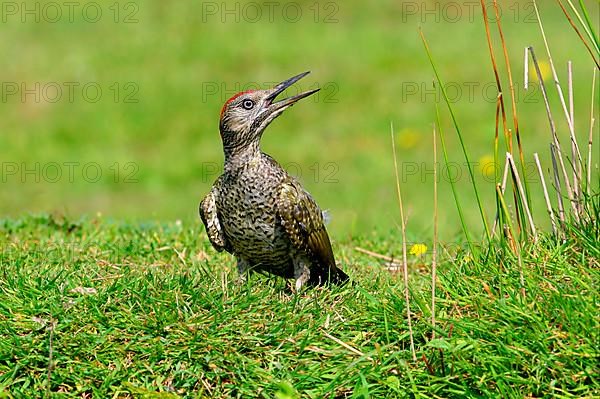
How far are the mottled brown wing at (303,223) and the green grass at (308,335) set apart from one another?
0.53 meters

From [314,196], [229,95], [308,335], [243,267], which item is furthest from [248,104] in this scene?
[229,95]

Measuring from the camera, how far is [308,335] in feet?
14.9

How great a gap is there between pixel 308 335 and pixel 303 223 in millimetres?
1159

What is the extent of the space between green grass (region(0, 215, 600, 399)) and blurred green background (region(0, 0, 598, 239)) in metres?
4.85

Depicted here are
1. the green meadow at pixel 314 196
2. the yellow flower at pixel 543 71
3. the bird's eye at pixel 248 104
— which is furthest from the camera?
the yellow flower at pixel 543 71

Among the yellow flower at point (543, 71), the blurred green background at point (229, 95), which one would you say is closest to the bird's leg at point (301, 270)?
the blurred green background at point (229, 95)

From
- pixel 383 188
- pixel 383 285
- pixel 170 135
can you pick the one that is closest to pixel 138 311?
pixel 383 285

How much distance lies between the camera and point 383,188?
37.5 feet

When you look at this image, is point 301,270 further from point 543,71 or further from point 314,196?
point 543,71

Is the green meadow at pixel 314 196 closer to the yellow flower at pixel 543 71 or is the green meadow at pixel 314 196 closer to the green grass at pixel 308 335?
the green grass at pixel 308 335

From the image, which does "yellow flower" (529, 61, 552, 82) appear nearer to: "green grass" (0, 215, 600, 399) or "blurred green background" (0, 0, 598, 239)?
"blurred green background" (0, 0, 598, 239)

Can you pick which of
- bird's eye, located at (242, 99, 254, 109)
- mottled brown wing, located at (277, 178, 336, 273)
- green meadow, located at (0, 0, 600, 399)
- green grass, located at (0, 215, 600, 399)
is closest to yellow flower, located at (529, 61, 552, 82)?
green meadow, located at (0, 0, 600, 399)

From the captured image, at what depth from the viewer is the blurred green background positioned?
11.7 metres

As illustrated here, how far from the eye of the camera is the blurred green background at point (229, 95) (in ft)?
38.3
